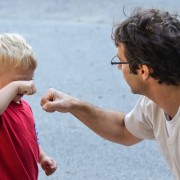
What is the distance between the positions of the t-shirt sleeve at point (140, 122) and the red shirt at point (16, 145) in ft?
1.82

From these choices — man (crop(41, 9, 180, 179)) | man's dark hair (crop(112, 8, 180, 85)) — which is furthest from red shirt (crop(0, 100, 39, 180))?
man's dark hair (crop(112, 8, 180, 85))

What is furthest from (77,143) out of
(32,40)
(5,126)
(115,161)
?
(32,40)

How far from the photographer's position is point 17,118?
266 cm

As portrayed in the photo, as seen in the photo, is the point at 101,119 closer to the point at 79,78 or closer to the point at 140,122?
the point at 140,122

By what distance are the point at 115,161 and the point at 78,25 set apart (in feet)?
16.6

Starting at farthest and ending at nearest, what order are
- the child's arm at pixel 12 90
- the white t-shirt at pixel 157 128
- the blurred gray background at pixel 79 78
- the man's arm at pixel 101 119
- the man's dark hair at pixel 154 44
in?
1. the blurred gray background at pixel 79 78
2. the man's arm at pixel 101 119
3. the white t-shirt at pixel 157 128
4. the man's dark hair at pixel 154 44
5. the child's arm at pixel 12 90

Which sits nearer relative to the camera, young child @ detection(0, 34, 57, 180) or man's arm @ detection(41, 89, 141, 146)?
young child @ detection(0, 34, 57, 180)

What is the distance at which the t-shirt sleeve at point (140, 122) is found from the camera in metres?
3.00

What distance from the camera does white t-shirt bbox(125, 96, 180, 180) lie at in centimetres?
275

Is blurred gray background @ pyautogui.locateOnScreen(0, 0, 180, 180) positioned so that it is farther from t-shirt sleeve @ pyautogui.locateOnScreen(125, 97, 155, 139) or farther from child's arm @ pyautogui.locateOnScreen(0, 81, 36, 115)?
child's arm @ pyautogui.locateOnScreen(0, 81, 36, 115)

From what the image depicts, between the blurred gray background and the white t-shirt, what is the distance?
0.57m

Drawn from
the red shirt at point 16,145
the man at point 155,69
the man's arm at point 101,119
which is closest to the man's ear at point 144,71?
the man at point 155,69

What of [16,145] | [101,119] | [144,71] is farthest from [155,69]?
[16,145]

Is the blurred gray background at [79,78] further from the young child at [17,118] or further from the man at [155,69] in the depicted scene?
the young child at [17,118]
